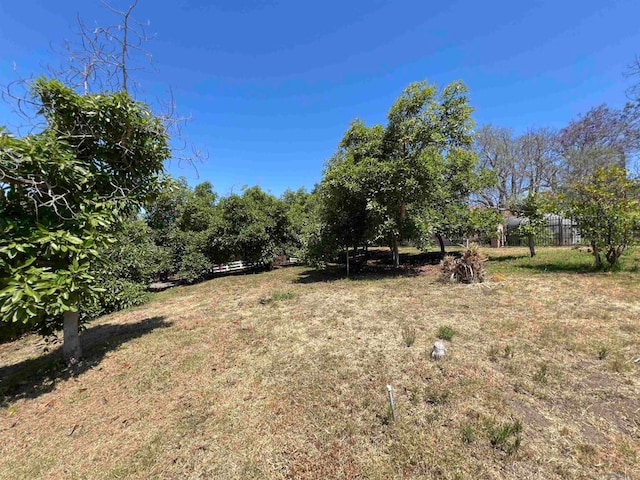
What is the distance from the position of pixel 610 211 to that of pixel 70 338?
401 inches

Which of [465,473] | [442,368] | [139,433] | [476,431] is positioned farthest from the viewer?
[442,368]

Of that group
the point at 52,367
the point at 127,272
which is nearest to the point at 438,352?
the point at 52,367

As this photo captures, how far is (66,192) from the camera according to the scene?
9.56ft

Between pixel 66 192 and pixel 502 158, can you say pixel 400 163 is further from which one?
pixel 502 158

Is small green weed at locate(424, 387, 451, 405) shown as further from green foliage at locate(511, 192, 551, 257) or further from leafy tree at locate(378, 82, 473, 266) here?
green foliage at locate(511, 192, 551, 257)

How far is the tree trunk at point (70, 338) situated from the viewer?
3.48 m

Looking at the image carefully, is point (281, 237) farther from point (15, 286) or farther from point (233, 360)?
point (15, 286)

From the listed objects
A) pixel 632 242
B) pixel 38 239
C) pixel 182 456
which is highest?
pixel 38 239

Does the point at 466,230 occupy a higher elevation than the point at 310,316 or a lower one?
higher

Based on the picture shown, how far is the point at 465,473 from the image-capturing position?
1697mm

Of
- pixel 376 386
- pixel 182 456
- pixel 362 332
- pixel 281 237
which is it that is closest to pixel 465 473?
pixel 376 386

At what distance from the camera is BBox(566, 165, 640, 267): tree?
6094mm

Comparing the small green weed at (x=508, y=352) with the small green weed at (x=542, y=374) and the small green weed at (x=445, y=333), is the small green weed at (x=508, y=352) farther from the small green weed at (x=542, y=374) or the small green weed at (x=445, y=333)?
the small green weed at (x=445, y=333)

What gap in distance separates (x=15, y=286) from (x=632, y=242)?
10341 millimetres
